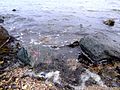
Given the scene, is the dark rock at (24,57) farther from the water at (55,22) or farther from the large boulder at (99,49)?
the water at (55,22)

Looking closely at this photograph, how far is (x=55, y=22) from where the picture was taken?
15.1 m

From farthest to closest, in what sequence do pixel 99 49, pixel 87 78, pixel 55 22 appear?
pixel 55 22 < pixel 99 49 < pixel 87 78

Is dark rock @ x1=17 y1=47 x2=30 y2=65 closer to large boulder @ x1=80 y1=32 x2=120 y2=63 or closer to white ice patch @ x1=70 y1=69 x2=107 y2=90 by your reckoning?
white ice patch @ x1=70 y1=69 x2=107 y2=90

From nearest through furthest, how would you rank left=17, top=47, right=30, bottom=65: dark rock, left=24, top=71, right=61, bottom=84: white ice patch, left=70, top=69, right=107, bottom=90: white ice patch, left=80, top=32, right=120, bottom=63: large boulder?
left=70, top=69, right=107, bottom=90: white ice patch < left=24, top=71, right=61, bottom=84: white ice patch < left=17, top=47, right=30, bottom=65: dark rock < left=80, top=32, right=120, bottom=63: large boulder

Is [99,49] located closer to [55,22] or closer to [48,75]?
[48,75]

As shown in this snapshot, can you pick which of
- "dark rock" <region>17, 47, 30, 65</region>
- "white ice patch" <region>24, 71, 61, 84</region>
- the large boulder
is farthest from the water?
"white ice patch" <region>24, 71, 61, 84</region>

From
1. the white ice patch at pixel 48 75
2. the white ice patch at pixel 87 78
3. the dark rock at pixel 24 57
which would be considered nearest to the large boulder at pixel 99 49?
the white ice patch at pixel 87 78

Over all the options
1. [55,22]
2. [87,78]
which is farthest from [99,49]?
[55,22]

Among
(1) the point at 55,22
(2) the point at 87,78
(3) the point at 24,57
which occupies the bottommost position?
(1) the point at 55,22

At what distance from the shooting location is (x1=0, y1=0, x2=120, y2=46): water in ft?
39.1

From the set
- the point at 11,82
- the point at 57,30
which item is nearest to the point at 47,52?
the point at 11,82

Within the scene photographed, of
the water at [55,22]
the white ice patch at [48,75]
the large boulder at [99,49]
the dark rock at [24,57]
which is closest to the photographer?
the white ice patch at [48,75]

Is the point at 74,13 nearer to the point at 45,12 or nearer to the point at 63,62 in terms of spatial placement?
the point at 45,12

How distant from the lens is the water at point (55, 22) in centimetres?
1191
